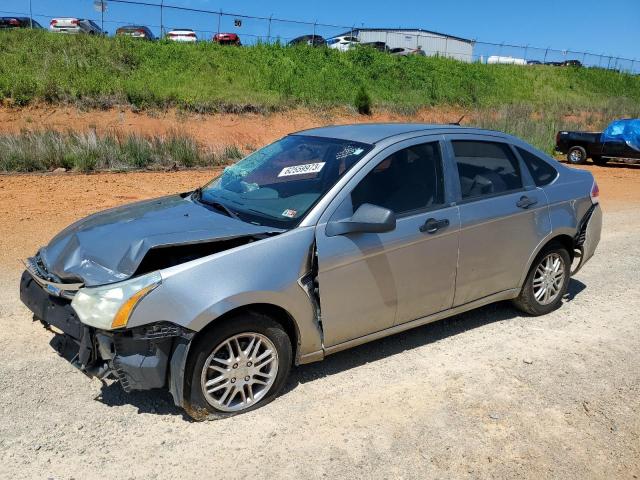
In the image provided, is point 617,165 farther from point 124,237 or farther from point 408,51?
point 408,51

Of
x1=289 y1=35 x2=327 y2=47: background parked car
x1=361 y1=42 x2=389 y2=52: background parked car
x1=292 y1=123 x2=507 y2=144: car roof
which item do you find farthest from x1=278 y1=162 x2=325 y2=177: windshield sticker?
x1=361 y1=42 x2=389 y2=52: background parked car

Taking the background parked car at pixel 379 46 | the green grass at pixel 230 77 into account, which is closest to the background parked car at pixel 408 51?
the background parked car at pixel 379 46

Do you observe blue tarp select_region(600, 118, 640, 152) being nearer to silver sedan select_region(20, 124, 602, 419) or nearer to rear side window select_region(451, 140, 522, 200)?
silver sedan select_region(20, 124, 602, 419)

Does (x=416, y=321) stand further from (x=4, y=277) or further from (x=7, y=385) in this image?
(x=4, y=277)

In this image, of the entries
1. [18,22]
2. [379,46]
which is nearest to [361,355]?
[18,22]

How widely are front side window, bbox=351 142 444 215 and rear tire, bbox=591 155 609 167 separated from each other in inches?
710

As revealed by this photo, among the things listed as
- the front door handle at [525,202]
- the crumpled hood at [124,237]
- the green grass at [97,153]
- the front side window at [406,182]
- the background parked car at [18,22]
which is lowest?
the green grass at [97,153]

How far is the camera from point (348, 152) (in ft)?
14.8

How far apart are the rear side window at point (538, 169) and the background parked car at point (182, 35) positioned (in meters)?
28.3

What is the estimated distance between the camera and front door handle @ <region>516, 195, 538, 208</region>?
519 cm

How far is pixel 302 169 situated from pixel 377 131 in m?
0.73

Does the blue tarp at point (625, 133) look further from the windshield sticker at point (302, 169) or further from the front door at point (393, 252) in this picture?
the windshield sticker at point (302, 169)

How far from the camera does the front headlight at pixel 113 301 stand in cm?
339

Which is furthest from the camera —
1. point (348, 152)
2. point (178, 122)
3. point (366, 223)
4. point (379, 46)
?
point (379, 46)
